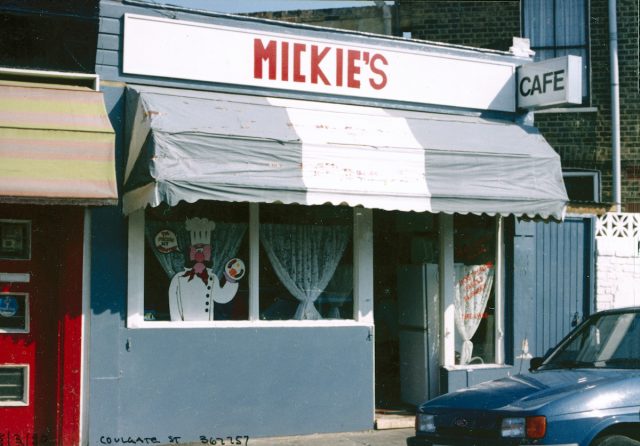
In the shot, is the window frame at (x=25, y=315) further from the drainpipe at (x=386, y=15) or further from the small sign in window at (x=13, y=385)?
the drainpipe at (x=386, y=15)

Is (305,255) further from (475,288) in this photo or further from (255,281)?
(475,288)

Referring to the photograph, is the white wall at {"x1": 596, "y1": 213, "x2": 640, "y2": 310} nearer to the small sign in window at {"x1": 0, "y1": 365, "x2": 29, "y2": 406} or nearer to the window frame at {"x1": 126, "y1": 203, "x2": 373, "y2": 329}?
the window frame at {"x1": 126, "y1": 203, "x2": 373, "y2": 329}

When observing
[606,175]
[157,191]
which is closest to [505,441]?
[157,191]

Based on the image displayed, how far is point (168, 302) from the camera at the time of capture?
9211mm

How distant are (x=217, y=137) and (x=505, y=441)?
12.5ft

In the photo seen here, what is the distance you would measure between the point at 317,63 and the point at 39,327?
12.7 ft

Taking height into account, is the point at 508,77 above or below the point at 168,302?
above

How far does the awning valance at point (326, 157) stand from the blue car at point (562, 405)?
252 cm

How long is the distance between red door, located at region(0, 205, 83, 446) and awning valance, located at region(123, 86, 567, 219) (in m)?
0.86

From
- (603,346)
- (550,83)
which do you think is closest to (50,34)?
(550,83)

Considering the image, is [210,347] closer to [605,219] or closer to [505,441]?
[505,441]

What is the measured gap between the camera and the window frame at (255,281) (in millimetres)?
8922

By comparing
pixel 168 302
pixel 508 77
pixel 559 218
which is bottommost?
pixel 168 302

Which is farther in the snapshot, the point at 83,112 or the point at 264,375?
the point at 264,375
